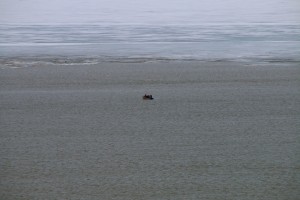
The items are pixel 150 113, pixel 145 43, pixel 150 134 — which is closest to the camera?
pixel 150 134

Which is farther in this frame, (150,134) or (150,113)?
(150,113)

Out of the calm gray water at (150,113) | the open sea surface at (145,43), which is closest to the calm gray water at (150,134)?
the calm gray water at (150,113)

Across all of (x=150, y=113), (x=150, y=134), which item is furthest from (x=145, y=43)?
(x=150, y=134)

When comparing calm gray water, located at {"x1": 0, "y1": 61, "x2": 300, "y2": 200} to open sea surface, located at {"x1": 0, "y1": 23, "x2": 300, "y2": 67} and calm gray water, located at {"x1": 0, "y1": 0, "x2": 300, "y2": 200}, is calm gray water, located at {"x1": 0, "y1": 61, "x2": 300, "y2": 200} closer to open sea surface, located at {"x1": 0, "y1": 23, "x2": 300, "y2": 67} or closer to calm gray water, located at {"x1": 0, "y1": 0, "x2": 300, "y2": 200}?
calm gray water, located at {"x1": 0, "y1": 0, "x2": 300, "y2": 200}

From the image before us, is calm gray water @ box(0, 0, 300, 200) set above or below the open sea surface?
below

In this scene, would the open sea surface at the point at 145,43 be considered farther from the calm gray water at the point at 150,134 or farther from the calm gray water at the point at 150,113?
the calm gray water at the point at 150,134

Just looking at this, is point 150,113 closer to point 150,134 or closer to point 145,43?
point 150,134

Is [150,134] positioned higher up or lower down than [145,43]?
lower down

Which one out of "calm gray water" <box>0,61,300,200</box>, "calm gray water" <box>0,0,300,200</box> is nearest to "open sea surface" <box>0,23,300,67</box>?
"calm gray water" <box>0,0,300,200</box>

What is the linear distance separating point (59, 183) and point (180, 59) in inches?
175

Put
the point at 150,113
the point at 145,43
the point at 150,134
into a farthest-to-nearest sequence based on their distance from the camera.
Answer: the point at 145,43, the point at 150,113, the point at 150,134

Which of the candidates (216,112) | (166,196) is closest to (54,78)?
(216,112)

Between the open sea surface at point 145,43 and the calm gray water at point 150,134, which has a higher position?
the open sea surface at point 145,43

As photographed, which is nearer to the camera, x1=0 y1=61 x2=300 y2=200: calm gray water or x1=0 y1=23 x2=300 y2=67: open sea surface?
x1=0 y1=61 x2=300 y2=200: calm gray water
